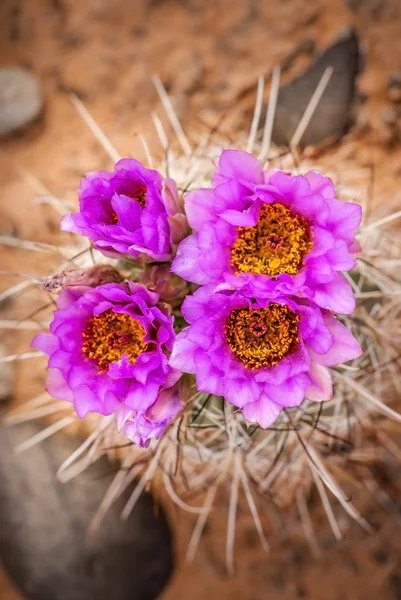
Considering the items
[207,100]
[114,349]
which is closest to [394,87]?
[207,100]

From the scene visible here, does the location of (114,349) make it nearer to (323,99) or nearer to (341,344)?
(341,344)

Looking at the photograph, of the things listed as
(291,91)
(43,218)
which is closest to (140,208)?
(291,91)

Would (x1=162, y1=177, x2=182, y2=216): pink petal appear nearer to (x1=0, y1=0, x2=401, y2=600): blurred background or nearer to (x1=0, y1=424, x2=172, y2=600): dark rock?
(x1=0, y1=0, x2=401, y2=600): blurred background

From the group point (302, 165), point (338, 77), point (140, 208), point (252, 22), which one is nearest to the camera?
point (140, 208)

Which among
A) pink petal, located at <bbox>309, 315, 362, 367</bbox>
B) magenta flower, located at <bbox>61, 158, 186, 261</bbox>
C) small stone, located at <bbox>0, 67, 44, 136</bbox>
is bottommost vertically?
small stone, located at <bbox>0, 67, 44, 136</bbox>

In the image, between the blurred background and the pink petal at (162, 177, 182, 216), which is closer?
the pink petal at (162, 177, 182, 216)

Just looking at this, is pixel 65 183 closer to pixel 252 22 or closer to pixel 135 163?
pixel 252 22

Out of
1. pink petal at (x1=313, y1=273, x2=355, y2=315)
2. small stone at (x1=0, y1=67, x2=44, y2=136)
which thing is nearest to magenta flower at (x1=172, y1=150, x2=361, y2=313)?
pink petal at (x1=313, y1=273, x2=355, y2=315)
